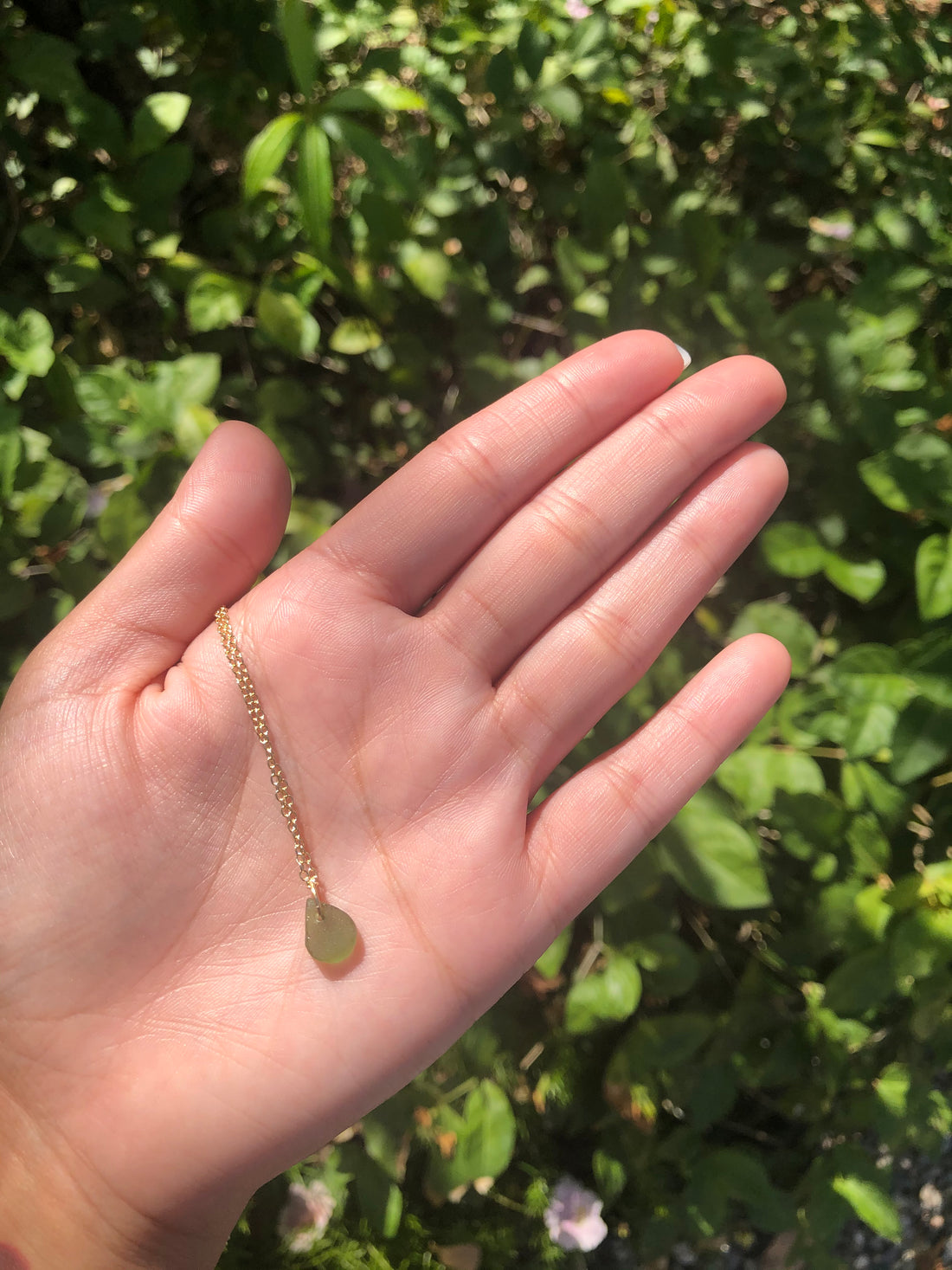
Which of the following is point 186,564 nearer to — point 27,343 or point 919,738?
point 27,343

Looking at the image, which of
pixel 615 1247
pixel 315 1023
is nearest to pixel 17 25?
pixel 315 1023

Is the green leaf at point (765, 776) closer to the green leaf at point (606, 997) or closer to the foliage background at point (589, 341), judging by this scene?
the foliage background at point (589, 341)

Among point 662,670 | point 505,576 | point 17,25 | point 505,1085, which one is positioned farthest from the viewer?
point 505,1085

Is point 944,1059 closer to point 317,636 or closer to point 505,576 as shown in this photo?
point 505,576

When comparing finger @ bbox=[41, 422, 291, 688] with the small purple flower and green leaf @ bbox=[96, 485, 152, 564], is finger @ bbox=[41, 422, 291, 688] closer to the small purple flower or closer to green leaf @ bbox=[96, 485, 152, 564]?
green leaf @ bbox=[96, 485, 152, 564]

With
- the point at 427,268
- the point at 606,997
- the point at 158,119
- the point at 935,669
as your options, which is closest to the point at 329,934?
the point at 606,997

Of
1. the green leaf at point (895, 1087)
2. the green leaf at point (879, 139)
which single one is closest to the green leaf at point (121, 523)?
Answer: the green leaf at point (879, 139)
